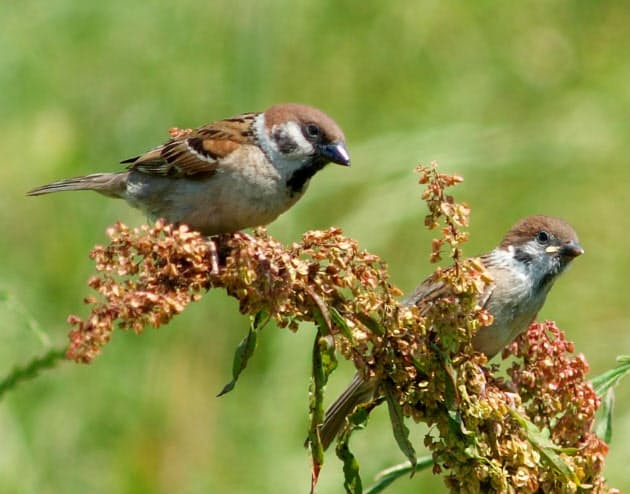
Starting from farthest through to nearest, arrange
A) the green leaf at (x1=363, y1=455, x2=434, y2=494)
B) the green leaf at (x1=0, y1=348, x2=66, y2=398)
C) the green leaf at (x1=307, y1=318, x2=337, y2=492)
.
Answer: the green leaf at (x1=363, y1=455, x2=434, y2=494)
the green leaf at (x1=307, y1=318, x2=337, y2=492)
the green leaf at (x1=0, y1=348, x2=66, y2=398)

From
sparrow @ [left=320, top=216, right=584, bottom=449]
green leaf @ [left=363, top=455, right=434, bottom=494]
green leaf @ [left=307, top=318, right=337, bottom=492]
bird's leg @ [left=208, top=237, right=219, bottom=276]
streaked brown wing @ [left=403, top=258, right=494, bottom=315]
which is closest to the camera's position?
green leaf @ [left=307, top=318, right=337, bottom=492]

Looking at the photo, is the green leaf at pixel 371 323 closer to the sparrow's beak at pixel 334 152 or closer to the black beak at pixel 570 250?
the sparrow's beak at pixel 334 152

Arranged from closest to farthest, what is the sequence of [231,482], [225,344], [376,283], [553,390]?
1. [376,283]
2. [553,390]
3. [231,482]
4. [225,344]

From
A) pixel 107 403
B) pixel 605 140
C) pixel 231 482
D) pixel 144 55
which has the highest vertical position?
pixel 144 55

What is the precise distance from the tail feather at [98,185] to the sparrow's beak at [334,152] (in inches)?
29.2

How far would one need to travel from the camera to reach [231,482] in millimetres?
5027

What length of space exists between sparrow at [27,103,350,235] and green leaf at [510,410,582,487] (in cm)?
133

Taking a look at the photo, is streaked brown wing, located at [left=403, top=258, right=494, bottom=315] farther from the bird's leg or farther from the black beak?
the bird's leg

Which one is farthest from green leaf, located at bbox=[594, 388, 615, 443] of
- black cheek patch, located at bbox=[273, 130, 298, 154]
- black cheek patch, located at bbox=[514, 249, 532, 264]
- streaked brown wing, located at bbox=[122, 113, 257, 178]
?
streaked brown wing, located at bbox=[122, 113, 257, 178]

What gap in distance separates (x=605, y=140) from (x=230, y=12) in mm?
2018

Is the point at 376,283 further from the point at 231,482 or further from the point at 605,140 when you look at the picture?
the point at 605,140

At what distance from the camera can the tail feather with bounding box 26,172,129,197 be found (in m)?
4.12

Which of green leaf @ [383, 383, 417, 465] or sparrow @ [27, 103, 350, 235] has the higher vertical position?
sparrow @ [27, 103, 350, 235]

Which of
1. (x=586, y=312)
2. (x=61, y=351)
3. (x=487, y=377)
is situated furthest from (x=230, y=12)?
(x=61, y=351)
